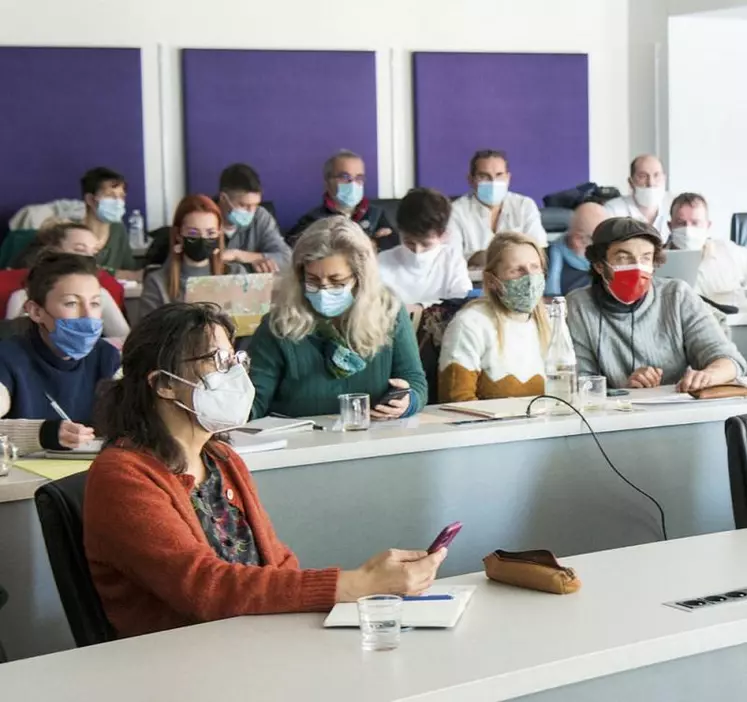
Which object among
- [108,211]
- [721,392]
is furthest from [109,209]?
[721,392]

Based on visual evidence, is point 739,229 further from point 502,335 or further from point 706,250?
point 502,335

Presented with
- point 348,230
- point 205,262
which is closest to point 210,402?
point 348,230

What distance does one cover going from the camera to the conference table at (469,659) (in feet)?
5.46

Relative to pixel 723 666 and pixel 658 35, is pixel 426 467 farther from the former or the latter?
pixel 658 35

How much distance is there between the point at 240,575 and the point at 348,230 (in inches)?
77.6

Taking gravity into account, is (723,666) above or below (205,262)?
below

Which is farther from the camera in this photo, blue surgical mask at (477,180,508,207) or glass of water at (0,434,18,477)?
blue surgical mask at (477,180,508,207)

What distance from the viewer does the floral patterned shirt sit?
88.7 inches

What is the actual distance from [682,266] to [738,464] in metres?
3.56

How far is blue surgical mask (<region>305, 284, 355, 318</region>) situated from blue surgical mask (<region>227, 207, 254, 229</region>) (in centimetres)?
381

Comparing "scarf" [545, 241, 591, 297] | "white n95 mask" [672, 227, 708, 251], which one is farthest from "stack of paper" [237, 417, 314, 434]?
"white n95 mask" [672, 227, 708, 251]

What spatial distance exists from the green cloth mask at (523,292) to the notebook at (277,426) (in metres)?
0.95

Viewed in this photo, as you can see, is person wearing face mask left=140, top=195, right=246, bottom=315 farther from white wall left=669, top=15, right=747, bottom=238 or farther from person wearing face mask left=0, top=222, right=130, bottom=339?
white wall left=669, top=15, right=747, bottom=238

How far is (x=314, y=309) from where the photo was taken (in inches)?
152
